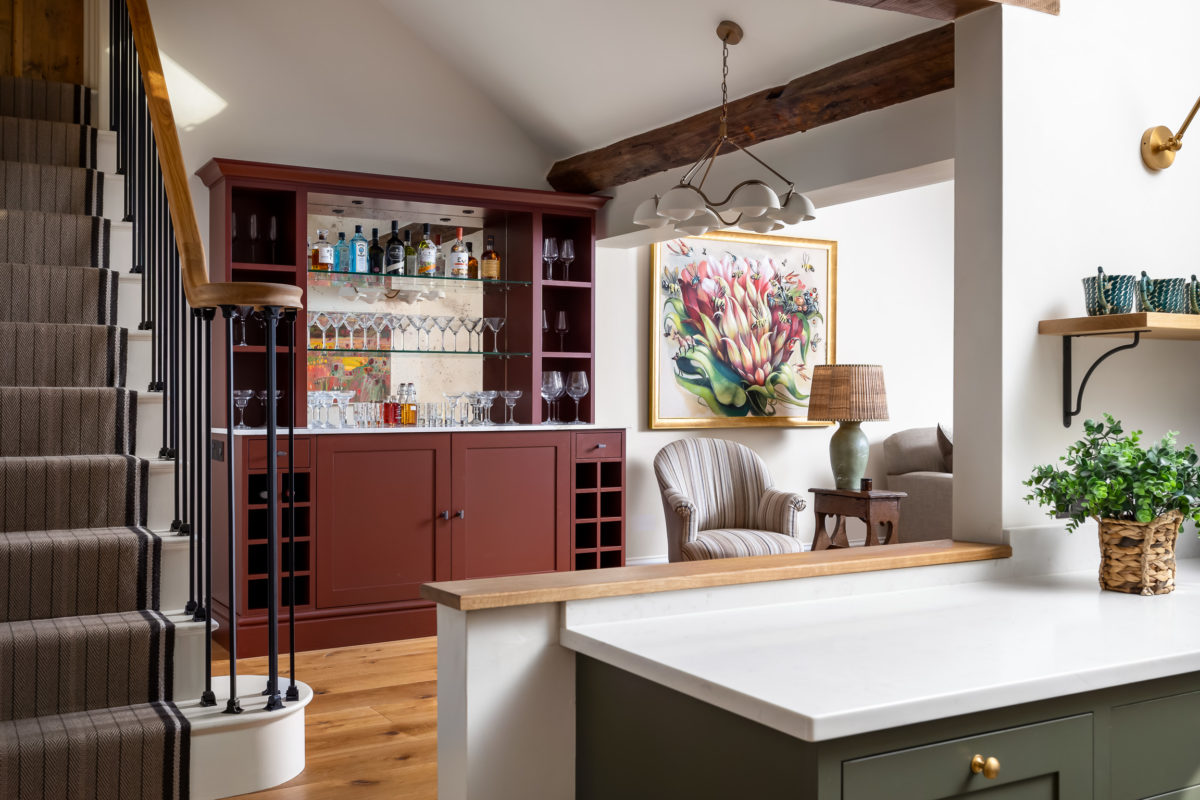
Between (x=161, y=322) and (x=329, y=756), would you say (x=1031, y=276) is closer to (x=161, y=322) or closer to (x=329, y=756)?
(x=329, y=756)

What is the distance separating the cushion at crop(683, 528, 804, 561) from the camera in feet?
16.9

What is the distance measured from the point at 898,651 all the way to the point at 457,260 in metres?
4.18

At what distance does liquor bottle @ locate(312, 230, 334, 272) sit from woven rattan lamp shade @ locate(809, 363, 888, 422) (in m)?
2.88

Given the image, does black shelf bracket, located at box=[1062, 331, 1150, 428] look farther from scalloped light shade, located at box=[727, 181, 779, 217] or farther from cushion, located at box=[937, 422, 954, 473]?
cushion, located at box=[937, 422, 954, 473]

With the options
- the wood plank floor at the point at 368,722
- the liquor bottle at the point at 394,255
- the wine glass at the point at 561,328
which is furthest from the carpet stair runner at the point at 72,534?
the wine glass at the point at 561,328

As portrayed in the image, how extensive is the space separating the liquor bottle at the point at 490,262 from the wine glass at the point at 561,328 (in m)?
0.40

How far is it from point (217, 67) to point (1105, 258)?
4.09 metres

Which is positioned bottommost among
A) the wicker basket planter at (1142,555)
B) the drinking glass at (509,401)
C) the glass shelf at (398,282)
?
the wicker basket planter at (1142,555)

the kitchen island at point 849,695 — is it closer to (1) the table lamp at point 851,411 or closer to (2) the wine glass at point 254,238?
(2) the wine glass at point 254,238

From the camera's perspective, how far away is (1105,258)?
2.56 metres

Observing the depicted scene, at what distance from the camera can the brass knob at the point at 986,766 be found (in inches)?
57.0

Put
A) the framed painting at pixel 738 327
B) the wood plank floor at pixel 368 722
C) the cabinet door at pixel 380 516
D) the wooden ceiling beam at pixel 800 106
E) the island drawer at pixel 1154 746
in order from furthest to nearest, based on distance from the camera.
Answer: the framed painting at pixel 738 327
the cabinet door at pixel 380 516
the wooden ceiling beam at pixel 800 106
the wood plank floor at pixel 368 722
the island drawer at pixel 1154 746

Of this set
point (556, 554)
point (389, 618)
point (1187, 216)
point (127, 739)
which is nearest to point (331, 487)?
point (389, 618)

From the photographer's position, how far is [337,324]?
5121 millimetres
